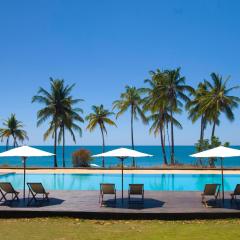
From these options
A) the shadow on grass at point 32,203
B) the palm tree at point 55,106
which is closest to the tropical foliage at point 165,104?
the palm tree at point 55,106

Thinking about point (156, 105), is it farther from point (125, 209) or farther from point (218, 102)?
point (125, 209)

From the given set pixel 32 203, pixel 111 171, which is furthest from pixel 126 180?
pixel 32 203

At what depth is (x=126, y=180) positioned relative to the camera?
24.0 metres

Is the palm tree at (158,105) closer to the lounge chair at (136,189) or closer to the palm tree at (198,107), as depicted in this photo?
the palm tree at (198,107)

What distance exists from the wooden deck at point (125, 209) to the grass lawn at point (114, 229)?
13.7 inches

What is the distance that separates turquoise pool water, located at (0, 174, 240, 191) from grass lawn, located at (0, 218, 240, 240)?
9.77 meters

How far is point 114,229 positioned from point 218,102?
29669 mm

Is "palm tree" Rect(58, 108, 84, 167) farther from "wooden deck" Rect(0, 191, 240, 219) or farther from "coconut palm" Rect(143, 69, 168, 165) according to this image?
"wooden deck" Rect(0, 191, 240, 219)

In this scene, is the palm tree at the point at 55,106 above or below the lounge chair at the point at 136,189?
above

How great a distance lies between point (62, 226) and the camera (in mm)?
10164

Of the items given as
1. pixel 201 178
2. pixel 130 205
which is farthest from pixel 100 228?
pixel 201 178

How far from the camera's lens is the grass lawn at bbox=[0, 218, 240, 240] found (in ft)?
28.6

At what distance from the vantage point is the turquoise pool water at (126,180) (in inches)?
839

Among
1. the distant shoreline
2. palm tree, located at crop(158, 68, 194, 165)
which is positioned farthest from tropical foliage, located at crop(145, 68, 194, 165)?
the distant shoreline
